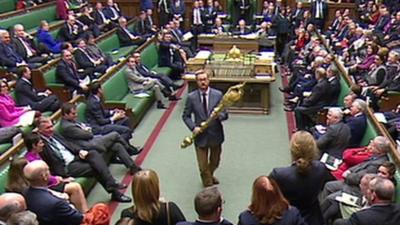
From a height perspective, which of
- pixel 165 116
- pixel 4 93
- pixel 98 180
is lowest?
pixel 165 116

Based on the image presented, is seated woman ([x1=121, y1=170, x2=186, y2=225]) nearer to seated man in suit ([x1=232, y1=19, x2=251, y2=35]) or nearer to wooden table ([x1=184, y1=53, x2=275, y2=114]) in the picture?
wooden table ([x1=184, y1=53, x2=275, y2=114])

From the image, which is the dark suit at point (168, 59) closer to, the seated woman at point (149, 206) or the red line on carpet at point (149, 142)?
the red line on carpet at point (149, 142)

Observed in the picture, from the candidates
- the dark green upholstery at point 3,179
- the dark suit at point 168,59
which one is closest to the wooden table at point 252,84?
the dark suit at point 168,59

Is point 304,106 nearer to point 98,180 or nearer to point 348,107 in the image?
point 348,107

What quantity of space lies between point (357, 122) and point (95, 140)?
9.56 ft

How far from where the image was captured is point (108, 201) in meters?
5.91

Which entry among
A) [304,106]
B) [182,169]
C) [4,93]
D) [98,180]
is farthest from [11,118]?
[304,106]

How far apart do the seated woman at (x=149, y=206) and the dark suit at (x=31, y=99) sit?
14.3ft

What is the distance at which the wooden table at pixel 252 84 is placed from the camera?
9.06 metres

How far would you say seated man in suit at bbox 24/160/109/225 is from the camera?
13.2 feet

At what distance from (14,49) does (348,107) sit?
5315 mm

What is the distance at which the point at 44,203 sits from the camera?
13.1 feet

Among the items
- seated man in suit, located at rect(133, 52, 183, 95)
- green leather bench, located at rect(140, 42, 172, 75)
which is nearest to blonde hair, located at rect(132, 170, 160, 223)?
seated man in suit, located at rect(133, 52, 183, 95)

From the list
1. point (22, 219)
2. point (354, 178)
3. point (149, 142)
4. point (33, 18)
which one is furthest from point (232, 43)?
point (22, 219)
